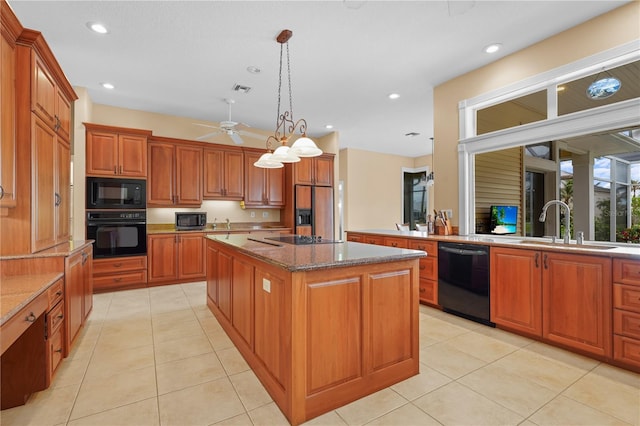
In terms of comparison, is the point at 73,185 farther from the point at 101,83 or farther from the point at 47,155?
the point at 47,155

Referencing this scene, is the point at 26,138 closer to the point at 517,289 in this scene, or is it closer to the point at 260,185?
the point at 260,185

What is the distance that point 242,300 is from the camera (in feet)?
8.27

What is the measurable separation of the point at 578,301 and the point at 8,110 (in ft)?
14.9

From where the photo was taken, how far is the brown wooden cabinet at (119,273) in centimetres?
457

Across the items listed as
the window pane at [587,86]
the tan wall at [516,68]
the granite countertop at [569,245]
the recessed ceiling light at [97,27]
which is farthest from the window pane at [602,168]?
the recessed ceiling light at [97,27]

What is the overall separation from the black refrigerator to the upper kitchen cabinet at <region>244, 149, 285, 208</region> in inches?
18.3

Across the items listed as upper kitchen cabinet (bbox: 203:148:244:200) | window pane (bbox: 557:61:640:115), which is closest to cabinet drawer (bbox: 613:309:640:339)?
window pane (bbox: 557:61:640:115)

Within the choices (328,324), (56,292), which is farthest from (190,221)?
(328,324)

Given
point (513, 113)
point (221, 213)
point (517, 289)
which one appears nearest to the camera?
point (517, 289)

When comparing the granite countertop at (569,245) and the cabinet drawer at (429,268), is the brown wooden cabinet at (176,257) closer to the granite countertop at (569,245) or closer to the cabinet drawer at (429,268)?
the granite countertop at (569,245)

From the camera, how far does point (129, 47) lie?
3391 mm

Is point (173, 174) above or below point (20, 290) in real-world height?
above

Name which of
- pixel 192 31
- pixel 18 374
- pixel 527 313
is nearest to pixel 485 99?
pixel 527 313

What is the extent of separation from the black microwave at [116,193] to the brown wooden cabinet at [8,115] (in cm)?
260
